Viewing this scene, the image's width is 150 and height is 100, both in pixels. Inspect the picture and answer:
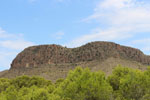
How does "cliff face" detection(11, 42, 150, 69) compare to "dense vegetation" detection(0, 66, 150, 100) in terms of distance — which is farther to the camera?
"cliff face" detection(11, 42, 150, 69)

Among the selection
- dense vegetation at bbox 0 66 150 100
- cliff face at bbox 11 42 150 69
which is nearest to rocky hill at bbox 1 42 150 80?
cliff face at bbox 11 42 150 69

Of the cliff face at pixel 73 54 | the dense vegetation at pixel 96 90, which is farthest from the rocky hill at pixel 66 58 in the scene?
the dense vegetation at pixel 96 90

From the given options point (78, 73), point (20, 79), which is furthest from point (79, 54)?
point (78, 73)

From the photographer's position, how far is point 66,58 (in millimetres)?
162875

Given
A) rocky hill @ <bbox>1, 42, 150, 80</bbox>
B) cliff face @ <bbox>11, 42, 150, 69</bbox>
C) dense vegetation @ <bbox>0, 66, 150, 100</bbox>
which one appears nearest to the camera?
dense vegetation @ <bbox>0, 66, 150, 100</bbox>

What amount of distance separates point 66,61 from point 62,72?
29053mm

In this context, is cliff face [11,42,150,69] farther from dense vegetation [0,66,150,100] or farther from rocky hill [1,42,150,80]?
dense vegetation [0,66,150,100]

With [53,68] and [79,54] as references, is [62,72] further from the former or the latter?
[79,54]

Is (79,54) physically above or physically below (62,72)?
above

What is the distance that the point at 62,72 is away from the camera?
13188cm

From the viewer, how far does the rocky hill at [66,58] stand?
137375mm

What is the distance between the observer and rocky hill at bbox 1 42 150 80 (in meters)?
137

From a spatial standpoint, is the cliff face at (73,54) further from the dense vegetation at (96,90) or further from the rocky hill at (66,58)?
the dense vegetation at (96,90)

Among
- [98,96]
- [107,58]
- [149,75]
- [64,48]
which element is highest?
[64,48]
